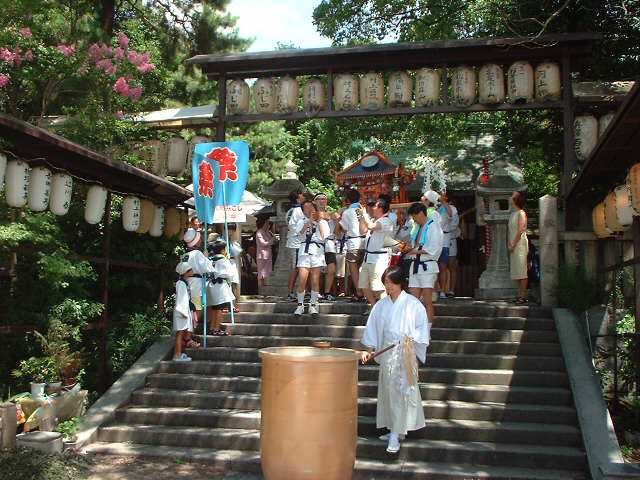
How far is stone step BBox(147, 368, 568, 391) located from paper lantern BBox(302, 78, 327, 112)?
5507 millimetres

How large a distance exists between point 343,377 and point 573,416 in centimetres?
348

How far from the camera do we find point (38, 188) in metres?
8.68

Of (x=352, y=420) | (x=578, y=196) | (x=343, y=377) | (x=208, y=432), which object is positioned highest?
(x=578, y=196)

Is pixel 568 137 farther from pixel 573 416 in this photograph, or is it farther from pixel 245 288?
pixel 245 288

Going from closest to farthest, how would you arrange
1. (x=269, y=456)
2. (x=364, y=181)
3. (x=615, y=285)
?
(x=269, y=456), (x=615, y=285), (x=364, y=181)

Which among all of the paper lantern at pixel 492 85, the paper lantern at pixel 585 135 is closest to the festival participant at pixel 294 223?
the paper lantern at pixel 492 85

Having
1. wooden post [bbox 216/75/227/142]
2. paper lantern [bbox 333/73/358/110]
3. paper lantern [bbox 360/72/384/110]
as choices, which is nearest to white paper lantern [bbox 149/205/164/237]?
wooden post [bbox 216/75/227/142]

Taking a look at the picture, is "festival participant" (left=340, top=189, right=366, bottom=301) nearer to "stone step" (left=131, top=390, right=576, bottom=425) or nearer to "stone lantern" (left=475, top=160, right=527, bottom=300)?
"stone lantern" (left=475, top=160, right=527, bottom=300)

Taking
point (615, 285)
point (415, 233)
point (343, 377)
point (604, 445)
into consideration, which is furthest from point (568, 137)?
point (343, 377)

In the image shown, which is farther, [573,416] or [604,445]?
[573,416]

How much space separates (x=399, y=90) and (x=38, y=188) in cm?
663

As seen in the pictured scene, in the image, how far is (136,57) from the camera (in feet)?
45.0

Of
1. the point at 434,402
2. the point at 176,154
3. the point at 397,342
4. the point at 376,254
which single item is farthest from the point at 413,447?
the point at 176,154

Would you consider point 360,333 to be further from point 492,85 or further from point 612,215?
point 492,85
